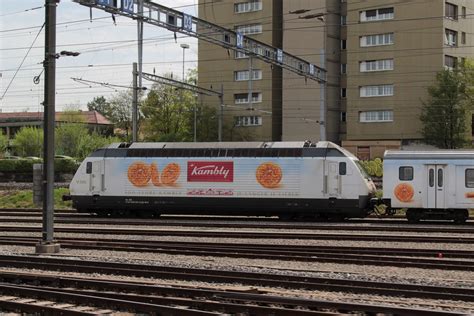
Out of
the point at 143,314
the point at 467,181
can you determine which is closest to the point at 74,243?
the point at 143,314

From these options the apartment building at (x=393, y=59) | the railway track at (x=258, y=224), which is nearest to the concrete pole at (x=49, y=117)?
the railway track at (x=258, y=224)

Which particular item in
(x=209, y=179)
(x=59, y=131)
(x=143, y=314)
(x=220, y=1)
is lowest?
(x=143, y=314)

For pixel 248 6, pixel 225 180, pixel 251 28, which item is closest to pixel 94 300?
pixel 225 180

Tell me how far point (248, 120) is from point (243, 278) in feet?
192

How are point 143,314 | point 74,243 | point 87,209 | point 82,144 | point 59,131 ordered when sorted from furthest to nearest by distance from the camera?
point 59,131 → point 82,144 → point 87,209 → point 74,243 → point 143,314

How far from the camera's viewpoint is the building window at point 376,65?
206 ft

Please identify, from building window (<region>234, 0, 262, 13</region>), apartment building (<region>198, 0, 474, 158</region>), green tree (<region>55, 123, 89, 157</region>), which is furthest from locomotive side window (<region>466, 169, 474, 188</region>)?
green tree (<region>55, 123, 89, 157</region>)

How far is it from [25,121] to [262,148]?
85.5 meters

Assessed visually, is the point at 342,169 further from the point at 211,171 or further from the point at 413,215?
the point at 211,171

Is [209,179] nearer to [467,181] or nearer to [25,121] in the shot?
[467,181]

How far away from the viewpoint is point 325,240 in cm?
1942

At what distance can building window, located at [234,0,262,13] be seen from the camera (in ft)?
223

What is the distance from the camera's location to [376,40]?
208 feet

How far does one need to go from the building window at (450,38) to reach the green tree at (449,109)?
126 inches
